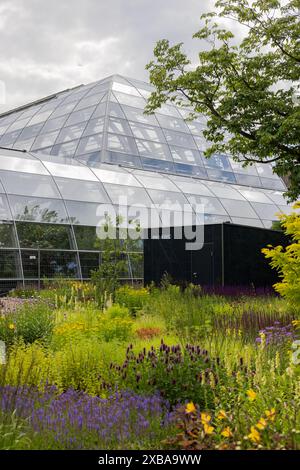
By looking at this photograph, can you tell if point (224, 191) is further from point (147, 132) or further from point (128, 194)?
point (128, 194)

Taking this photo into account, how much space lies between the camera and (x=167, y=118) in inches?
1244

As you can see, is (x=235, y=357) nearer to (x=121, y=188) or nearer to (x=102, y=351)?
(x=102, y=351)

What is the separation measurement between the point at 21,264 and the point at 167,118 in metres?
15.2

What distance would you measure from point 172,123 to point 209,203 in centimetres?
635

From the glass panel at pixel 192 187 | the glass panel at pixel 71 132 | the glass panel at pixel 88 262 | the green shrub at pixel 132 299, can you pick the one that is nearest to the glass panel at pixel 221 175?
the glass panel at pixel 192 187

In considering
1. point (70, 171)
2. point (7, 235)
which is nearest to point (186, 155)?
point (70, 171)

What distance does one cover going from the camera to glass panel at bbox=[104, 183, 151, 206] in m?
23.6

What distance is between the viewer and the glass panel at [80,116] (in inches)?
1128

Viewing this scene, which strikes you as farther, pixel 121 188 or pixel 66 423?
pixel 121 188

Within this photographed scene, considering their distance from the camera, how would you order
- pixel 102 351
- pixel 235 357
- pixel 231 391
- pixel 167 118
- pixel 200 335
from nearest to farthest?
pixel 231 391 < pixel 235 357 < pixel 102 351 < pixel 200 335 < pixel 167 118

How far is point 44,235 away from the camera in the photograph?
20281 millimetres

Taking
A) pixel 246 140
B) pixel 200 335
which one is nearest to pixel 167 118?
pixel 246 140

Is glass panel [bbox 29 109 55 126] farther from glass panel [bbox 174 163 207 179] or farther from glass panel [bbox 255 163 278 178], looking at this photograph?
glass panel [bbox 255 163 278 178]

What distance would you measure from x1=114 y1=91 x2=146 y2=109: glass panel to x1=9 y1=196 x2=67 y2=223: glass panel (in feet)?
32.0
